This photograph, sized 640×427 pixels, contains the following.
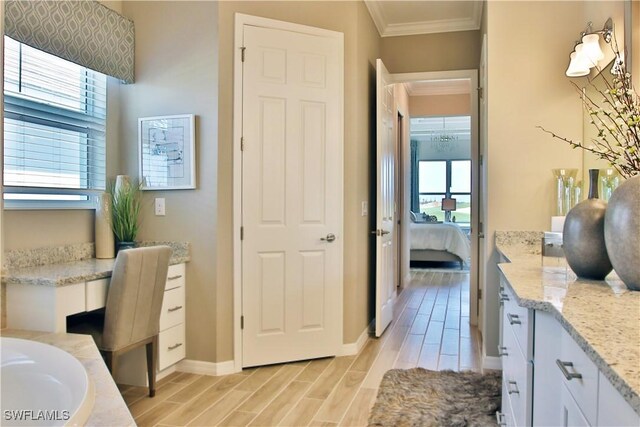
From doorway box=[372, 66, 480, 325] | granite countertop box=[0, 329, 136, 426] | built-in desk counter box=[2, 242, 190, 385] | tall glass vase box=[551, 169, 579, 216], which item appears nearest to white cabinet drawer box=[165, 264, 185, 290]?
built-in desk counter box=[2, 242, 190, 385]

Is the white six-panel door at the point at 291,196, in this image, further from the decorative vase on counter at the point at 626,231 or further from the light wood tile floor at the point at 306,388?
the decorative vase on counter at the point at 626,231

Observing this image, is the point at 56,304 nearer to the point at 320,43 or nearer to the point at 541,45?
the point at 320,43

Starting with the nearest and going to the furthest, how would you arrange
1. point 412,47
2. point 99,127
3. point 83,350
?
point 83,350 < point 99,127 < point 412,47

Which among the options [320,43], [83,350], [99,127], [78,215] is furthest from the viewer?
[320,43]

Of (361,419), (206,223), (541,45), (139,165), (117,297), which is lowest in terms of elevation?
(361,419)

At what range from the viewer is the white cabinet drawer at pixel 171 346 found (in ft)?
9.43

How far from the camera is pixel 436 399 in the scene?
265 cm

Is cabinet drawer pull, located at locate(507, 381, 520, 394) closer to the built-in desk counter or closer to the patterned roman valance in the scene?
the built-in desk counter

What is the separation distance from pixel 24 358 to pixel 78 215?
4.34 ft

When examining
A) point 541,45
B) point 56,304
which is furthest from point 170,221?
point 541,45

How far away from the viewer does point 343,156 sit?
3.43 meters

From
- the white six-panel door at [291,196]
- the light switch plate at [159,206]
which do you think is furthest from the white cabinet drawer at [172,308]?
the light switch plate at [159,206]

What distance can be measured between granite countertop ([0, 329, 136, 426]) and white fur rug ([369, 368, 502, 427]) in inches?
53.7

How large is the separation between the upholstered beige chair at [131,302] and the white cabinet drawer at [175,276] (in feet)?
0.88
